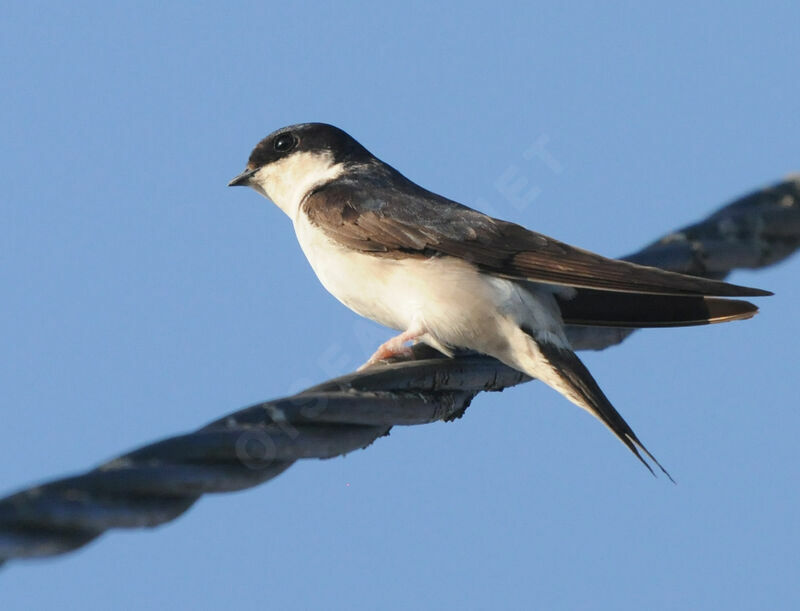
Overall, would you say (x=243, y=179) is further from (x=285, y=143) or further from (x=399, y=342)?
(x=399, y=342)

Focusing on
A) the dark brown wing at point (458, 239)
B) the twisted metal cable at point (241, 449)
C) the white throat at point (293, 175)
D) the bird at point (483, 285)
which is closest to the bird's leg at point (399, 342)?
the bird at point (483, 285)

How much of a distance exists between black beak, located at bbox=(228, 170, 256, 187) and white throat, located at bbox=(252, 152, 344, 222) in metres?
0.03

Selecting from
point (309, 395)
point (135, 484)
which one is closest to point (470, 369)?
point (309, 395)

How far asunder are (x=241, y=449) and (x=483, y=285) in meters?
1.71

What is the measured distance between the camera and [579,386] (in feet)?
12.1

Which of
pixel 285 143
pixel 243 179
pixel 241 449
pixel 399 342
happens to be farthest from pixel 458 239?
pixel 241 449

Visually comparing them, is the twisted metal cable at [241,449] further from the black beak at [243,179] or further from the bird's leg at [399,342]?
the black beak at [243,179]

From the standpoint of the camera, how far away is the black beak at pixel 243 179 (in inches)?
207

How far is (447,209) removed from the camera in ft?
13.8

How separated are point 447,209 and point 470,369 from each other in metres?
0.89

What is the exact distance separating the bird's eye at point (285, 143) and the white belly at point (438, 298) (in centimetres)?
96

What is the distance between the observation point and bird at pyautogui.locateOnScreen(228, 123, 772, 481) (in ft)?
12.0

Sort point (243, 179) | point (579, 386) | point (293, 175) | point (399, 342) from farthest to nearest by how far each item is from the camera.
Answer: point (243, 179) < point (293, 175) < point (399, 342) < point (579, 386)

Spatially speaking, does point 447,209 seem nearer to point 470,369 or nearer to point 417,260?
point 417,260
